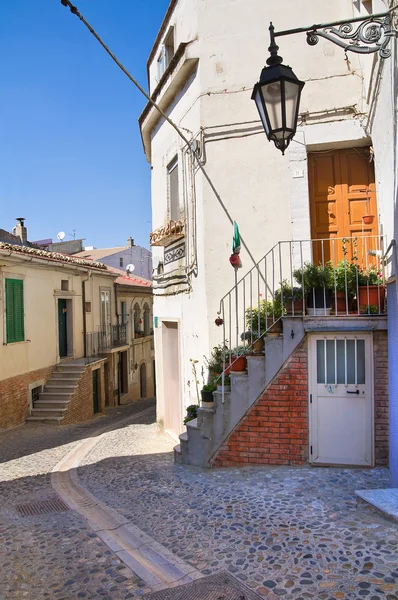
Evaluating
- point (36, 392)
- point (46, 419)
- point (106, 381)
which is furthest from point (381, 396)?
point (106, 381)

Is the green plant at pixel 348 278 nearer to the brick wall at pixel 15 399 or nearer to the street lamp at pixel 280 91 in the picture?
the street lamp at pixel 280 91

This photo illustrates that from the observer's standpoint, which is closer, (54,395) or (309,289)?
(309,289)

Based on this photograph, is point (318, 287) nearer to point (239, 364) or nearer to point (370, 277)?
point (370, 277)

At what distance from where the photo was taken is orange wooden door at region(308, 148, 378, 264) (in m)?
7.73

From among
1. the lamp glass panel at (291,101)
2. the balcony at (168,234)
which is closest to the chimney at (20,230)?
the balcony at (168,234)

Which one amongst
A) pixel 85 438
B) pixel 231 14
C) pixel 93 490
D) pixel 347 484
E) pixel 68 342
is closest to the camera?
pixel 347 484

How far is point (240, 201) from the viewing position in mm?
8148

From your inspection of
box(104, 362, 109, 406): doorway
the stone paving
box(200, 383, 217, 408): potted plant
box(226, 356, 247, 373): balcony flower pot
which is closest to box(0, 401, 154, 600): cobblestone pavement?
the stone paving

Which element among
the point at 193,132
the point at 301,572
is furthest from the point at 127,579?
the point at 193,132

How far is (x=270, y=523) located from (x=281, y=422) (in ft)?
6.06

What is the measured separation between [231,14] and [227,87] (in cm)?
130

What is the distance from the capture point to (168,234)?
31.8 feet

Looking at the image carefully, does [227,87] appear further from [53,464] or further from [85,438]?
[85,438]

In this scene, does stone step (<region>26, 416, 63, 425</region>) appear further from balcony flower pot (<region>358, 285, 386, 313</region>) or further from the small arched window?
the small arched window
